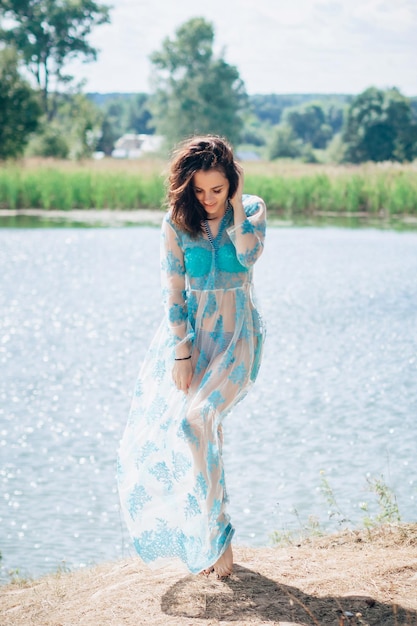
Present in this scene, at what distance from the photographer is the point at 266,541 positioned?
16.4 feet

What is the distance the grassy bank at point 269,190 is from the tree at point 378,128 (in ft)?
76.7

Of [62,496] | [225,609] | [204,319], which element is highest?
[204,319]

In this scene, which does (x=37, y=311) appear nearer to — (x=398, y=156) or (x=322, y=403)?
(x=322, y=403)

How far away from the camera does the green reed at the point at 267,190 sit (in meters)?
20.5

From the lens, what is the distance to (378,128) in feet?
156

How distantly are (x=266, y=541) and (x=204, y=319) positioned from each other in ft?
6.35

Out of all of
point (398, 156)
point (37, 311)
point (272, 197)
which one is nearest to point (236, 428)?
point (37, 311)

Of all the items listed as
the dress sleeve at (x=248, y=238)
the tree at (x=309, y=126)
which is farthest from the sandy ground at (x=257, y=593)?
the tree at (x=309, y=126)

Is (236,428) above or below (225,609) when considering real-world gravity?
below

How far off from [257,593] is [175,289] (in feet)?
3.22

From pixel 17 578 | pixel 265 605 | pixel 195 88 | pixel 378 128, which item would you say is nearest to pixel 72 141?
pixel 195 88

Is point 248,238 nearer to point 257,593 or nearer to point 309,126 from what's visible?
point 257,593

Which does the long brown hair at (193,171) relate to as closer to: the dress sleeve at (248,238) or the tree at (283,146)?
the dress sleeve at (248,238)

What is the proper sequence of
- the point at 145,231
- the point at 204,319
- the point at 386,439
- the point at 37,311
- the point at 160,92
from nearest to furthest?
the point at 204,319, the point at 386,439, the point at 37,311, the point at 145,231, the point at 160,92
